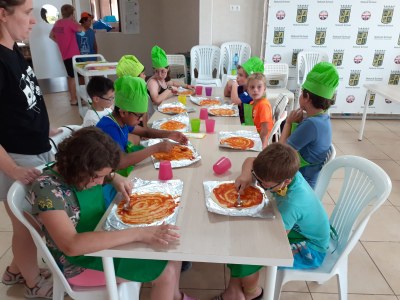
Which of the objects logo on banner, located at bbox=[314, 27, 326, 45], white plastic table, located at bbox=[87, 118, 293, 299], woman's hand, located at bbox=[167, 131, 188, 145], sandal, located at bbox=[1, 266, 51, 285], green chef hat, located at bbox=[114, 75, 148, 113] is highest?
logo on banner, located at bbox=[314, 27, 326, 45]

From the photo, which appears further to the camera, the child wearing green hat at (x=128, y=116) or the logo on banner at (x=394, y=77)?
the logo on banner at (x=394, y=77)

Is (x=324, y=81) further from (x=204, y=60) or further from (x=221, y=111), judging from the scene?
(x=204, y=60)

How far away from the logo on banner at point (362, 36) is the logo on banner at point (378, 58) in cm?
26

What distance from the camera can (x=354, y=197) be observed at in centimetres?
151

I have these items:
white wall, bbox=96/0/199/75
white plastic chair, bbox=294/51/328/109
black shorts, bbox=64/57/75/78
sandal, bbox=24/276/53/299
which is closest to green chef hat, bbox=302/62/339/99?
sandal, bbox=24/276/53/299

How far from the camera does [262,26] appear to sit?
4.89 metres

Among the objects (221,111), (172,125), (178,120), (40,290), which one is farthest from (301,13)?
(40,290)

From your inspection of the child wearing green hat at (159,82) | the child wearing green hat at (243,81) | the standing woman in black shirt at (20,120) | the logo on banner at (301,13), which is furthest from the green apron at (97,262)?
the logo on banner at (301,13)

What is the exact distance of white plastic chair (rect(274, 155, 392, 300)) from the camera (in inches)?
52.7

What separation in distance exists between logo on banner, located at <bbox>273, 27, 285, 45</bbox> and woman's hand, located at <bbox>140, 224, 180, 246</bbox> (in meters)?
4.32

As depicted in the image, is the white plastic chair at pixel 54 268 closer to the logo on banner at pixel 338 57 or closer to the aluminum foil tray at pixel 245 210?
the aluminum foil tray at pixel 245 210

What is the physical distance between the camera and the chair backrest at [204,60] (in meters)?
5.03

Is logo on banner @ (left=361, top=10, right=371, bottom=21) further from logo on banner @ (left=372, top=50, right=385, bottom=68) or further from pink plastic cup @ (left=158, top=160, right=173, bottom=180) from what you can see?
pink plastic cup @ (left=158, top=160, right=173, bottom=180)

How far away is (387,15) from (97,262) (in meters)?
5.05
